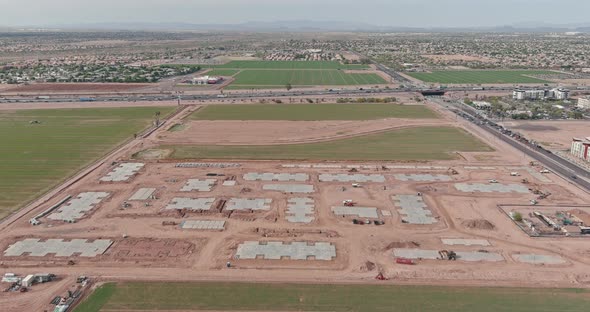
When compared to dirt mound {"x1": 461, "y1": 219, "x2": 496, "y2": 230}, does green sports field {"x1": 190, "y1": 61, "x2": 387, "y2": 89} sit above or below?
above

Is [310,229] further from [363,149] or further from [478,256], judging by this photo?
[363,149]

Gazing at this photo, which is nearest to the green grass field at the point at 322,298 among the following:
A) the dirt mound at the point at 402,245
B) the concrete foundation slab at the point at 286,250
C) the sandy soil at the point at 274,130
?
the concrete foundation slab at the point at 286,250

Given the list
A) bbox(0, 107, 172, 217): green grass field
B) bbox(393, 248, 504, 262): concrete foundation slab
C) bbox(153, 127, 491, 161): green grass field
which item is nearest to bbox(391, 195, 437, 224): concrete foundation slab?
bbox(393, 248, 504, 262): concrete foundation slab

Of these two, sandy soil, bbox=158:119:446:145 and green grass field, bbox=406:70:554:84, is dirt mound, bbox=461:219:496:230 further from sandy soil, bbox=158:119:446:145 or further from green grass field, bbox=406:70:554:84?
green grass field, bbox=406:70:554:84

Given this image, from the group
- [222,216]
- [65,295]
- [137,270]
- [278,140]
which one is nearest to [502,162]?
[278,140]

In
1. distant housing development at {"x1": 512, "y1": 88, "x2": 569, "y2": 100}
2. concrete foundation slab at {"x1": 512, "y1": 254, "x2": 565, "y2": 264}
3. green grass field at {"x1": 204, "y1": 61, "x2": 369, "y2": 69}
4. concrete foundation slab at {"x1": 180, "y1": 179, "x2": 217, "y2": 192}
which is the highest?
green grass field at {"x1": 204, "y1": 61, "x2": 369, "y2": 69}

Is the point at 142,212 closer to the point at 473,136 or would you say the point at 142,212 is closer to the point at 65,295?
the point at 65,295
